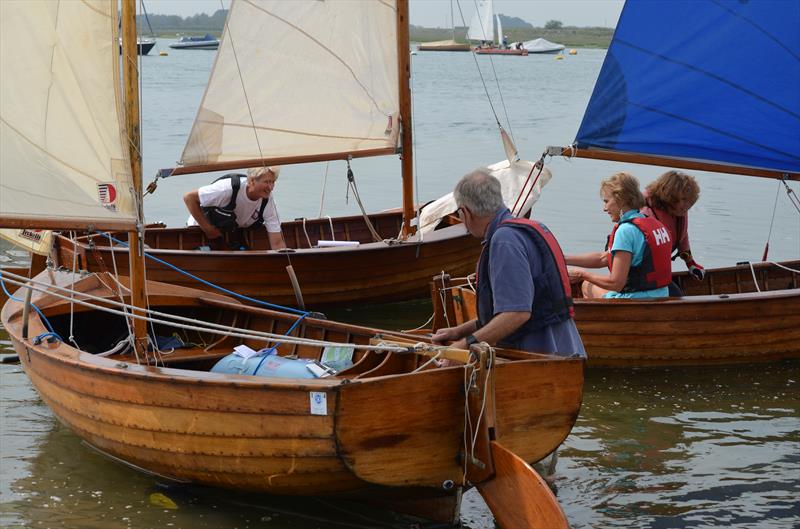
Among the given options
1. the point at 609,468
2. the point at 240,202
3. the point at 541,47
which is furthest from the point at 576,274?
the point at 541,47

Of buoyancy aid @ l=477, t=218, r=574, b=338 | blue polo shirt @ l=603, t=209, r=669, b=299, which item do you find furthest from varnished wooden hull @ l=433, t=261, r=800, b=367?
buoyancy aid @ l=477, t=218, r=574, b=338

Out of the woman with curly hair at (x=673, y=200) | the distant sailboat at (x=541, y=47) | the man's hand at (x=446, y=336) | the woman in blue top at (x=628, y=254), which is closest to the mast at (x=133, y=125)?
the man's hand at (x=446, y=336)

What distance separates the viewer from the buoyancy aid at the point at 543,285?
5145 millimetres

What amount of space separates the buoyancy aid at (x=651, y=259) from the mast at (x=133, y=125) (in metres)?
3.16

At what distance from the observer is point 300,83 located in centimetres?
995

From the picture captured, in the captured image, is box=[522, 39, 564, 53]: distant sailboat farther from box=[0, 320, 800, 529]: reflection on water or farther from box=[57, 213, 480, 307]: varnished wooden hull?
box=[0, 320, 800, 529]: reflection on water

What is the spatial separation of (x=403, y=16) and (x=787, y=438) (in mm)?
4946

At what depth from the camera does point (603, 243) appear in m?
14.9

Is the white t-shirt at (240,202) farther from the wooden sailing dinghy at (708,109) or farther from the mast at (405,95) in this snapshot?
the wooden sailing dinghy at (708,109)

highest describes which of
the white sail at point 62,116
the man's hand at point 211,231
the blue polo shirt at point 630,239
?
the white sail at point 62,116

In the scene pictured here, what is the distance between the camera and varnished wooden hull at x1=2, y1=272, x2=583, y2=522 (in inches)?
199

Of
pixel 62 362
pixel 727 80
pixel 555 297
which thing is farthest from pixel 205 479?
pixel 727 80

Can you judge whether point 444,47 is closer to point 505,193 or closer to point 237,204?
point 505,193

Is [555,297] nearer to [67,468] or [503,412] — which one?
[503,412]
